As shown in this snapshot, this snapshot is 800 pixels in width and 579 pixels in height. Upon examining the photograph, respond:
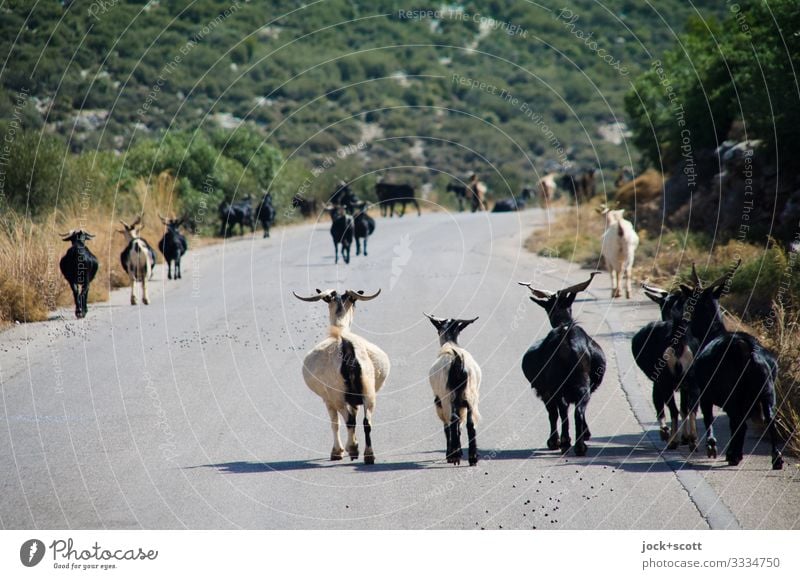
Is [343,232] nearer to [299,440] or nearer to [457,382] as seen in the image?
[299,440]

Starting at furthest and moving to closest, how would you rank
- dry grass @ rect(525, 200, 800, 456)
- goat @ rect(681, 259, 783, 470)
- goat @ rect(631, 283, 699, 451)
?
dry grass @ rect(525, 200, 800, 456) → goat @ rect(631, 283, 699, 451) → goat @ rect(681, 259, 783, 470)

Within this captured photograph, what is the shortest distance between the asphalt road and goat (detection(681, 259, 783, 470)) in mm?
198

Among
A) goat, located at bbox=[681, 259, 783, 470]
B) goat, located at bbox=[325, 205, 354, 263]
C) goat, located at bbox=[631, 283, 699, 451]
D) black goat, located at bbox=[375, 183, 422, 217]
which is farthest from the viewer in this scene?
black goat, located at bbox=[375, 183, 422, 217]

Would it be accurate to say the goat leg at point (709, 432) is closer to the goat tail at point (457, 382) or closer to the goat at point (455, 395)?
the goat at point (455, 395)

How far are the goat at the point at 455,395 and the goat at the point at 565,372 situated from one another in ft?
2.15

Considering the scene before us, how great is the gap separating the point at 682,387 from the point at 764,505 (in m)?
1.95

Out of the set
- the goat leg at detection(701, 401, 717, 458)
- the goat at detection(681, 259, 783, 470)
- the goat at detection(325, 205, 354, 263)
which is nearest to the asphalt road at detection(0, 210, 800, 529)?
the goat leg at detection(701, 401, 717, 458)

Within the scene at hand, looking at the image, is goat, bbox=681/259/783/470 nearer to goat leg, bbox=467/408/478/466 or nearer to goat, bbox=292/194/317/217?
goat leg, bbox=467/408/478/466

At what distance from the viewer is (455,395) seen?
29.3 feet

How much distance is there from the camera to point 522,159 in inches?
3184

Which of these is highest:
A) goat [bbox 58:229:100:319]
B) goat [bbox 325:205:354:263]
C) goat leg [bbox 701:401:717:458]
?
goat [bbox 325:205:354:263]

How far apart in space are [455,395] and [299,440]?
5.89ft

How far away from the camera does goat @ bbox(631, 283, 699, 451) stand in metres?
9.59
